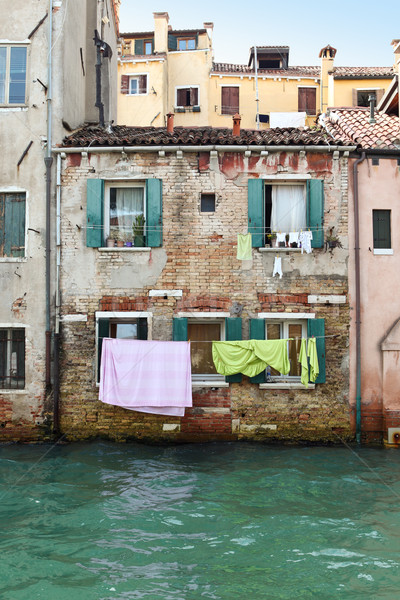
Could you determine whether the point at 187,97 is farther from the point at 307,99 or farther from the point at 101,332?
the point at 101,332

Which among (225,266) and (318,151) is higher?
(318,151)

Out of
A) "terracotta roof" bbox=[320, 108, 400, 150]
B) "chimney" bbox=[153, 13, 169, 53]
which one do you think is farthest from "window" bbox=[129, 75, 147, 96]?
"terracotta roof" bbox=[320, 108, 400, 150]

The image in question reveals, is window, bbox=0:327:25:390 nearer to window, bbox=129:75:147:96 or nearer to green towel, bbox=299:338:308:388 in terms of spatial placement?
green towel, bbox=299:338:308:388

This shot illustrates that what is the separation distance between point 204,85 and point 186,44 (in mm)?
2755

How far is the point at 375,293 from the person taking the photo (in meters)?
13.9

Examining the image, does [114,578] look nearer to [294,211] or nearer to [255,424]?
[255,424]

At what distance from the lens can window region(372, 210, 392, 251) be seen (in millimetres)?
14133

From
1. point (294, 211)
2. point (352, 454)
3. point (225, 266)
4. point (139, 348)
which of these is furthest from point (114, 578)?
point (294, 211)

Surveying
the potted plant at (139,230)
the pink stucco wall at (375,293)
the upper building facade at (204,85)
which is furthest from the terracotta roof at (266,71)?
the potted plant at (139,230)

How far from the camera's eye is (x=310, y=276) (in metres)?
13.9

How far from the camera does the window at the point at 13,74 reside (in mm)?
14203

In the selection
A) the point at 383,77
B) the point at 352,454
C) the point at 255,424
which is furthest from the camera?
the point at 383,77

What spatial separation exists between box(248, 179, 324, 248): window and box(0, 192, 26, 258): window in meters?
5.49

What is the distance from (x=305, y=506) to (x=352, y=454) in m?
3.29
